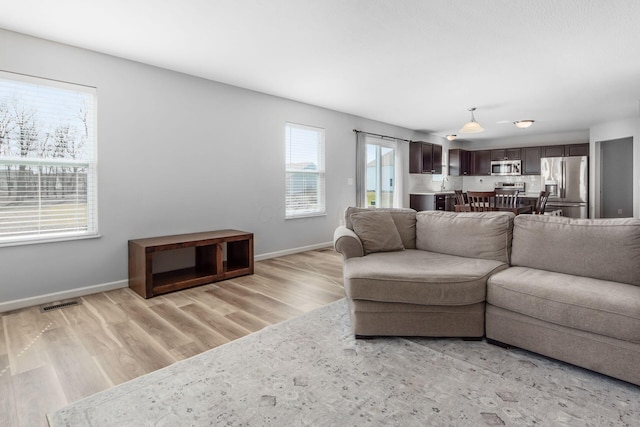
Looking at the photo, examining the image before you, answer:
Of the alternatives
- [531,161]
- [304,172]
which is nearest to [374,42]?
[304,172]

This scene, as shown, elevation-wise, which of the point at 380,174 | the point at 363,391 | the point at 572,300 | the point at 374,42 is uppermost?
the point at 374,42

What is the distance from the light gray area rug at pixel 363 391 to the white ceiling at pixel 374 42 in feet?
8.33

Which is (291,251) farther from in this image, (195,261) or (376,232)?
(376,232)

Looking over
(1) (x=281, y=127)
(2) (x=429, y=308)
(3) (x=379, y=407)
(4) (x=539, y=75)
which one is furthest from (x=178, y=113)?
(4) (x=539, y=75)

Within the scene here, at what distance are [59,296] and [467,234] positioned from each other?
12.8ft

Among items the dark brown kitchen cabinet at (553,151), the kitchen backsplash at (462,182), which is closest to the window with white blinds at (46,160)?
the kitchen backsplash at (462,182)

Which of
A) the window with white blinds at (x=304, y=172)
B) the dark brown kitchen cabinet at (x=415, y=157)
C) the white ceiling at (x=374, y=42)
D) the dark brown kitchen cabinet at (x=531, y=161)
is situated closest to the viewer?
the white ceiling at (x=374, y=42)

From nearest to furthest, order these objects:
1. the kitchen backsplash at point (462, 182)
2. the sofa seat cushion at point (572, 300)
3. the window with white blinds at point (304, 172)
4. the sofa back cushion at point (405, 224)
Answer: the sofa seat cushion at point (572, 300) < the sofa back cushion at point (405, 224) < the window with white blinds at point (304, 172) < the kitchen backsplash at point (462, 182)

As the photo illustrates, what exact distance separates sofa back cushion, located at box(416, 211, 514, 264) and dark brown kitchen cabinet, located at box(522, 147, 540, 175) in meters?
6.83

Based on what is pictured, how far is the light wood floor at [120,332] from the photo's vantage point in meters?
1.88

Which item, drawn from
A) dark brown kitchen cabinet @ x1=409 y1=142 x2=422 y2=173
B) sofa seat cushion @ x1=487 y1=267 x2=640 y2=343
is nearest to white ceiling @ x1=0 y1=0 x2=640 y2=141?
sofa seat cushion @ x1=487 y1=267 x2=640 y2=343

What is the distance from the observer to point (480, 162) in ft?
31.2

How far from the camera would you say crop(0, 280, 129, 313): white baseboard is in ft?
10.0

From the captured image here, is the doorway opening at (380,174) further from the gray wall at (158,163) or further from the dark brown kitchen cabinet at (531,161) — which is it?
the dark brown kitchen cabinet at (531,161)
